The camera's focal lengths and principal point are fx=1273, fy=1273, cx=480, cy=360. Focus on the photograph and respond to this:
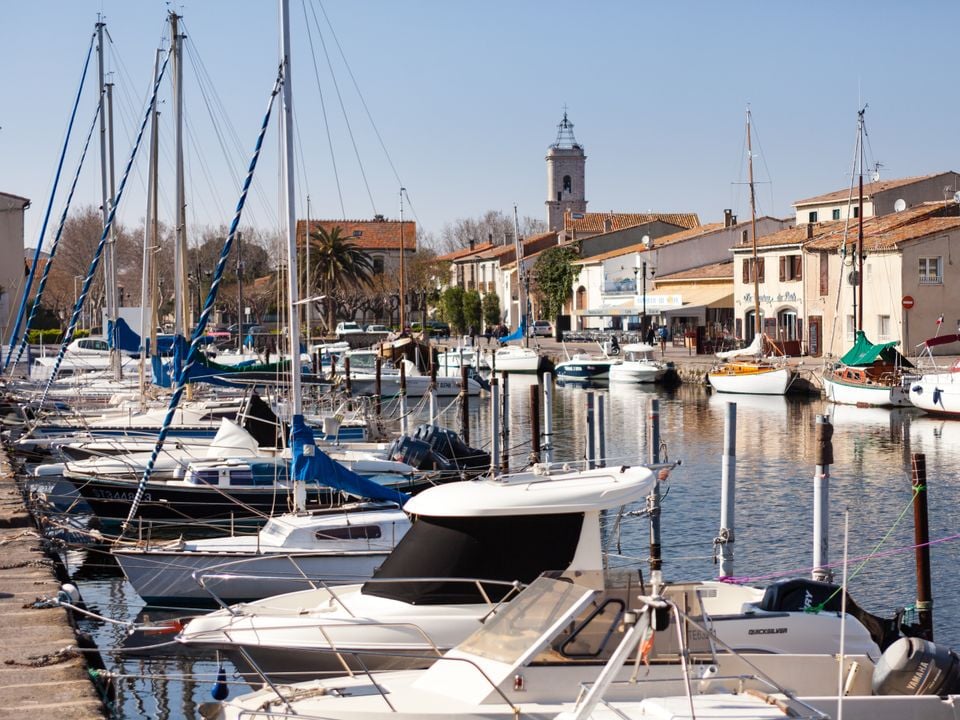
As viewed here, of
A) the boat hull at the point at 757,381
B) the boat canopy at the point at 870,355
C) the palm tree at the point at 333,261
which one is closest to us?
the boat canopy at the point at 870,355

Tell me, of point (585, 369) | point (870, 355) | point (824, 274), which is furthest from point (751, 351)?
point (870, 355)

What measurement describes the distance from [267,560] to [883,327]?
45.0 m

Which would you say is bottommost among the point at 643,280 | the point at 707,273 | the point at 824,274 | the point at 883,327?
the point at 883,327

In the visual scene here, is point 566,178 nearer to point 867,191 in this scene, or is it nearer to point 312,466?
point 867,191

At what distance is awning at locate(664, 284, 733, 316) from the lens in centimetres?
7256

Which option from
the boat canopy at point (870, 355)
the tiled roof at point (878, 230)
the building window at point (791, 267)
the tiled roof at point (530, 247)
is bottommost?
the boat canopy at point (870, 355)

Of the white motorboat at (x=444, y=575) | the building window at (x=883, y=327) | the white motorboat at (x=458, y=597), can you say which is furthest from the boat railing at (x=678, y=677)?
the building window at (x=883, y=327)

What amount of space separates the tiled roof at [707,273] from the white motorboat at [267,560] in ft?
189

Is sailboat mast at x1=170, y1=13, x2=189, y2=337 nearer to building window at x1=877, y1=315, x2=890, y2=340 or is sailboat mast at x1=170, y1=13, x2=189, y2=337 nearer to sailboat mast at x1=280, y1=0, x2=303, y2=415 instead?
sailboat mast at x1=280, y1=0, x2=303, y2=415

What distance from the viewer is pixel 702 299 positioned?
74.0 metres

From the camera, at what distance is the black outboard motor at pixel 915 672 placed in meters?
11.6

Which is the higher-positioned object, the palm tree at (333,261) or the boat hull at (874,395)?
the palm tree at (333,261)

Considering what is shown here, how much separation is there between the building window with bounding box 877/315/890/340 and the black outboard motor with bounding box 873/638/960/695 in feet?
157

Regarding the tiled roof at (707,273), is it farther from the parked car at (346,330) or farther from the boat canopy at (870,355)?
the boat canopy at (870,355)
